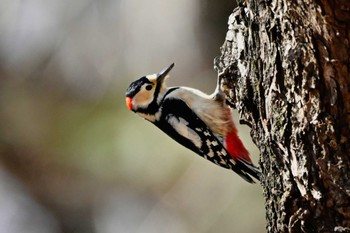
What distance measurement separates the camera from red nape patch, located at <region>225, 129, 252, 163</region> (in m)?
3.70

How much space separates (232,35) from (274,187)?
34.9 inches

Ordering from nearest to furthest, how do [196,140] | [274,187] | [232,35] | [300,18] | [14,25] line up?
[300,18], [274,187], [232,35], [196,140], [14,25]

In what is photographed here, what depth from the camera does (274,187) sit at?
254 cm

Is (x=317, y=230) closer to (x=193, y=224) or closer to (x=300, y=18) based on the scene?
(x=300, y=18)

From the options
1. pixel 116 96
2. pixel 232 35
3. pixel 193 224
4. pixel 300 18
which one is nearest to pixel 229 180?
pixel 193 224

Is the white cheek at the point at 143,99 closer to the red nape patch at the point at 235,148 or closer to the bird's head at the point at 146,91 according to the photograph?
the bird's head at the point at 146,91

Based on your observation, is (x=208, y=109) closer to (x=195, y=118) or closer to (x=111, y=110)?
(x=195, y=118)

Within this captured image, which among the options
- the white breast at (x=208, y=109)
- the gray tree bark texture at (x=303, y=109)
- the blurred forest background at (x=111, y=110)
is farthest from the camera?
the blurred forest background at (x=111, y=110)

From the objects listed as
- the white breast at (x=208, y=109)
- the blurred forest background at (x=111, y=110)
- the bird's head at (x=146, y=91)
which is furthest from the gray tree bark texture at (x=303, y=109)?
the blurred forest background at (x=111, y=110)

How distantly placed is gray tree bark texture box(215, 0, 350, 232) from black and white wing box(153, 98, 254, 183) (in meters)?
1.07

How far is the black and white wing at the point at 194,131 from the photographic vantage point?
3707mm

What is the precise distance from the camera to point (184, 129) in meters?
3.73

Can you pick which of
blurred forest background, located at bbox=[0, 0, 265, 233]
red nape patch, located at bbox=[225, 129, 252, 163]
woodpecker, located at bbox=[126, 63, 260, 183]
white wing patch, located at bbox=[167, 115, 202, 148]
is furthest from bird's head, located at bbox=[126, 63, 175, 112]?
blurred forest background, located at bbox=[0, 0, 265, 233]

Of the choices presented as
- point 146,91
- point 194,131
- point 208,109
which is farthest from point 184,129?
point 146,91
